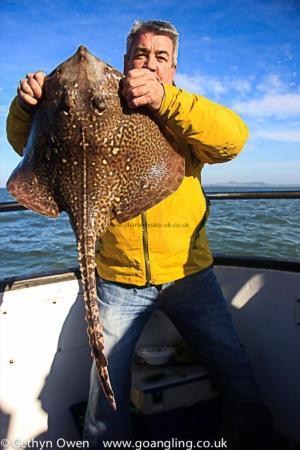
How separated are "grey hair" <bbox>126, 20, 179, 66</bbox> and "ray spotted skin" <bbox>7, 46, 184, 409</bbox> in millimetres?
759

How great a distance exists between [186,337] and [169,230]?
873 millimetres

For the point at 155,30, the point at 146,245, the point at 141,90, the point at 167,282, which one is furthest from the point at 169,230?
the point at 155,30

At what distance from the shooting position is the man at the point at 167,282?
246 centimetres

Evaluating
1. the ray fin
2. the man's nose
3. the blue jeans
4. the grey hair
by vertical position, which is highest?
the grey hair

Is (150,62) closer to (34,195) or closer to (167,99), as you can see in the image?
(167,99)

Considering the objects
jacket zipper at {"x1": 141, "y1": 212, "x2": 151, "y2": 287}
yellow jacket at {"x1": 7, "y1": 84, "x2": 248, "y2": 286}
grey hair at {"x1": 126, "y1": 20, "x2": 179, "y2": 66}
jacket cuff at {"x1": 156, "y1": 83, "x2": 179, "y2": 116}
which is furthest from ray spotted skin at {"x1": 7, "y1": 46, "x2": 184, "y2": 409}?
grey hair at {"x1": 126, "y1": 20, "x2": 179, "y2": 66}

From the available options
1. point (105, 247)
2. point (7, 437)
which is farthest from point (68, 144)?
point (7, 437)

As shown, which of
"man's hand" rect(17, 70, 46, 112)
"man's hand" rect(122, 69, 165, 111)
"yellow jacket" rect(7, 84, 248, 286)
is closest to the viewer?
"man's hand" rect(122, 69, 165, 111)

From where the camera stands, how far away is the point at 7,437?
9.61ft

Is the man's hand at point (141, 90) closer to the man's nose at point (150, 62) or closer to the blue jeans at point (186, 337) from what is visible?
the man's nose at point (150, 62)

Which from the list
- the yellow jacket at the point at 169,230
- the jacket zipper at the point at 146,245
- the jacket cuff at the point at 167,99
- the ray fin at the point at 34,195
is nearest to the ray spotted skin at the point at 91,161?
the ray fin at the point at 34,195

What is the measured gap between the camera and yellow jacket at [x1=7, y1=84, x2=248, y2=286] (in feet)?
7.27

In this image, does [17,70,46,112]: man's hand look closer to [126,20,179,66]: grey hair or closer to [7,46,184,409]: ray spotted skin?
[7,46,184,409]: ray spotted skin

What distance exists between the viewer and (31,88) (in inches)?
77.6
